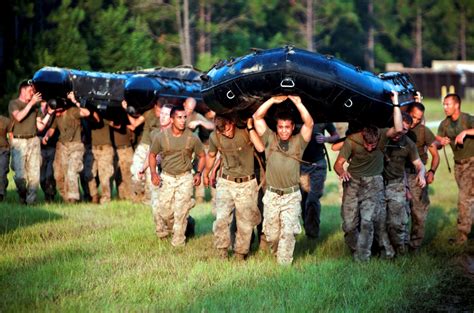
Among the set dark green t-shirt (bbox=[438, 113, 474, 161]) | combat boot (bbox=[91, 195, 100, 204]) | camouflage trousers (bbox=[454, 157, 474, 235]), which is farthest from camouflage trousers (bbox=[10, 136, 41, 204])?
camouflage trousers (bbox=[454, 157, 474, 235])

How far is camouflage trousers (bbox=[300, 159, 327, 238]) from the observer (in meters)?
12.5

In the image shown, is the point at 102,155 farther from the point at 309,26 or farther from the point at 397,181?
the point at 309,26

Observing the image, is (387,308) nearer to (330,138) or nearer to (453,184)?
(330,138)

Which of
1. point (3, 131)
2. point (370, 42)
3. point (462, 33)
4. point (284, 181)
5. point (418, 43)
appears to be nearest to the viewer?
point (284, 181)

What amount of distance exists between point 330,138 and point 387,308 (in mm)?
3662

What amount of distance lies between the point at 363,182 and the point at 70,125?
21.0ft

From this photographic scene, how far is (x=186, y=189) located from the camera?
11180 mm

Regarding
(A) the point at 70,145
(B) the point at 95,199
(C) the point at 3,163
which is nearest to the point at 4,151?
(C) the point at 3,163

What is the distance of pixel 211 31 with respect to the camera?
4772 centimetres

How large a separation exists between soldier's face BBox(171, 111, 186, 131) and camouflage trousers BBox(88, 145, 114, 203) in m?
4.71

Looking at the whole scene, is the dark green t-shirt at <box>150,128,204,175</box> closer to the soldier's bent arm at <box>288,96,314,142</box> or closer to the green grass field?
the green grass field

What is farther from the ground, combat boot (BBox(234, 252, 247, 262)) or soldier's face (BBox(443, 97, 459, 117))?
soldier's face (BBox(443, 97, 459, 117))

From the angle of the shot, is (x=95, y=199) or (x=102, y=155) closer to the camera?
(x=102, y=155)

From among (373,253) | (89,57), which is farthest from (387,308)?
(89,57)
